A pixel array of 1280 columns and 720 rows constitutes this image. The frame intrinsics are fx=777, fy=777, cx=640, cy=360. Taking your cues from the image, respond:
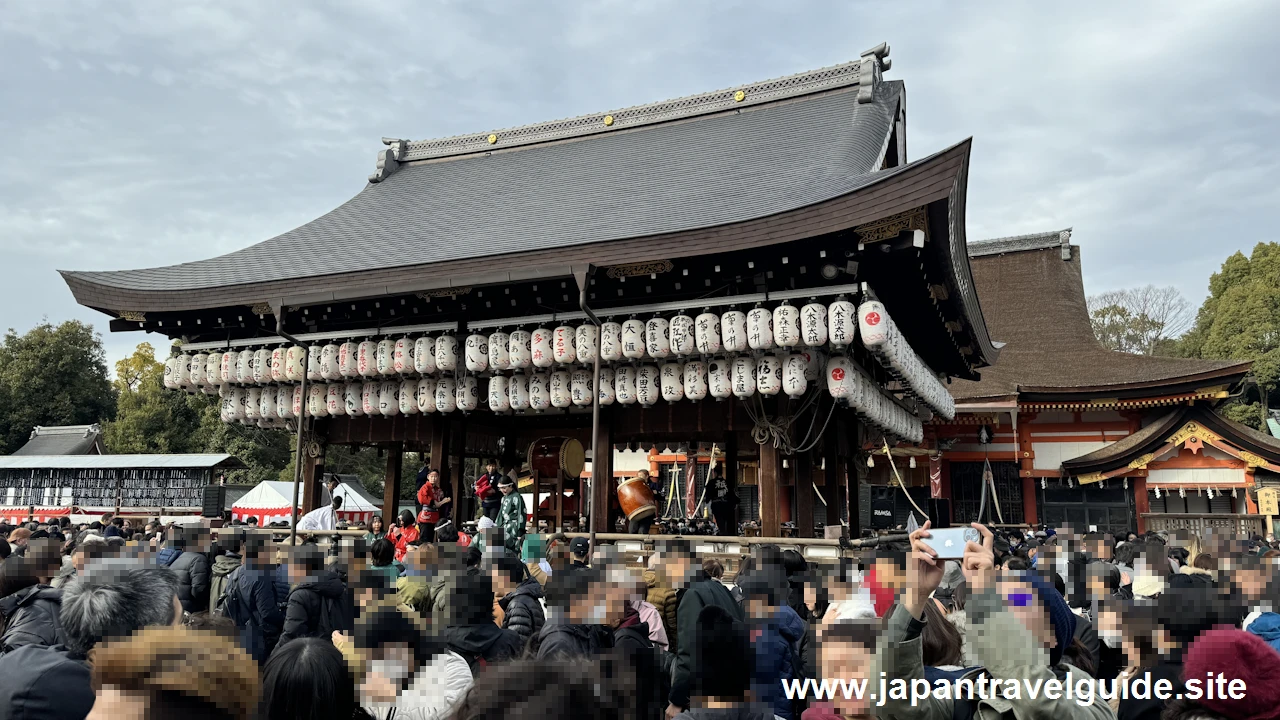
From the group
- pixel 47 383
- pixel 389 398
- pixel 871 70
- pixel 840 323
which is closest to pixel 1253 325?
pixel 871 70

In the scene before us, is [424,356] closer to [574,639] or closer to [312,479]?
[312,479]

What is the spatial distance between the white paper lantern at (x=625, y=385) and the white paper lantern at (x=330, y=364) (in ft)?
14.6

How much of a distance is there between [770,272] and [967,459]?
11116 millimetres

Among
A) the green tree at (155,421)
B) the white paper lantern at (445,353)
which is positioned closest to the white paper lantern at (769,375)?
the white paper lantern at (445,353)

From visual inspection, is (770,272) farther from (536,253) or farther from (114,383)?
(114,383)

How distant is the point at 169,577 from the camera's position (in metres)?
3.32

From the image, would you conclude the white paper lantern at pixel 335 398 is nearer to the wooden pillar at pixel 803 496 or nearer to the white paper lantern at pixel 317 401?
the white paper lantern at pixel 317 401

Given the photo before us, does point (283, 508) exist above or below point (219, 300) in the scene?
below

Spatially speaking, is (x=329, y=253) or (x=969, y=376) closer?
(x=329, y=253)

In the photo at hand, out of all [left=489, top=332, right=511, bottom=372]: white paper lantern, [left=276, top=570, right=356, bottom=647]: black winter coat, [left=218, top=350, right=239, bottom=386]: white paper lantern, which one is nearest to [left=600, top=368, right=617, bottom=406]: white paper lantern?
[left=489, top=332, right=511, bottom=372]: white paper lantern

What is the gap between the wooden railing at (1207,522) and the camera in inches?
602

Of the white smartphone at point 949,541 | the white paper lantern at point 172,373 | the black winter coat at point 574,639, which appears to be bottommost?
the black winter coat at point 574,639

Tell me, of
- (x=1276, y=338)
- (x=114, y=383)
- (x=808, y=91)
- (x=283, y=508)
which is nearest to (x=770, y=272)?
(x=808, y=91)

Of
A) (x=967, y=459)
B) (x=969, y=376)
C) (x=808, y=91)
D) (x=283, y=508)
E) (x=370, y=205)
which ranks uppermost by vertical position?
(x=808, y=91)
